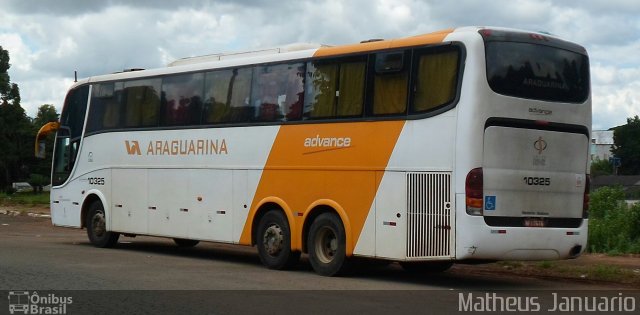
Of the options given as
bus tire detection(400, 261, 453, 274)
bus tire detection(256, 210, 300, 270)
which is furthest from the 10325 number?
bus tire detection(256, 210, 300, 270)

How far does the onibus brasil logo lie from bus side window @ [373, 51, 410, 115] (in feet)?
17.6

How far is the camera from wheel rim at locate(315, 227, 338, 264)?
49.1 feet

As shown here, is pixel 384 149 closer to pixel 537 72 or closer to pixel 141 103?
pixel 537 72

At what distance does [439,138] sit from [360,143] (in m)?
1.57

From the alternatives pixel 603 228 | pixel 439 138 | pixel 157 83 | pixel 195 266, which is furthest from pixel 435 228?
pixel 603 228

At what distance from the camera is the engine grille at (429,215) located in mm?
13070

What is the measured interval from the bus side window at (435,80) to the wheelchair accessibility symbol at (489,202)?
144cm

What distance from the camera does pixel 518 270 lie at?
16.4 metres

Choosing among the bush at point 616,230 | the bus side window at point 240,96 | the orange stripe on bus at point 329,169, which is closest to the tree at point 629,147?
the bush at point 616,230

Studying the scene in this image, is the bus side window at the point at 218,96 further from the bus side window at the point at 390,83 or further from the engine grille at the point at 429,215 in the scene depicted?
the engine grille at the point at 429,215

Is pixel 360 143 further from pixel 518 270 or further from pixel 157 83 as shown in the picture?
pixel 157 83

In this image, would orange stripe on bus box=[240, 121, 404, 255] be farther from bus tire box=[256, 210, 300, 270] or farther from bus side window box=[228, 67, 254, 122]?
bus side window box=[228, 67, 254, 122]

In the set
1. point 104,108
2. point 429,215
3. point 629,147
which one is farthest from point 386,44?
point 629,147

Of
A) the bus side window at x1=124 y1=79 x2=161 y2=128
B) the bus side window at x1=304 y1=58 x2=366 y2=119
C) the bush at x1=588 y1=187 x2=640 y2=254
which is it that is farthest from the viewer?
the bush at x1=588 y1=187 x2=640 y2=254
